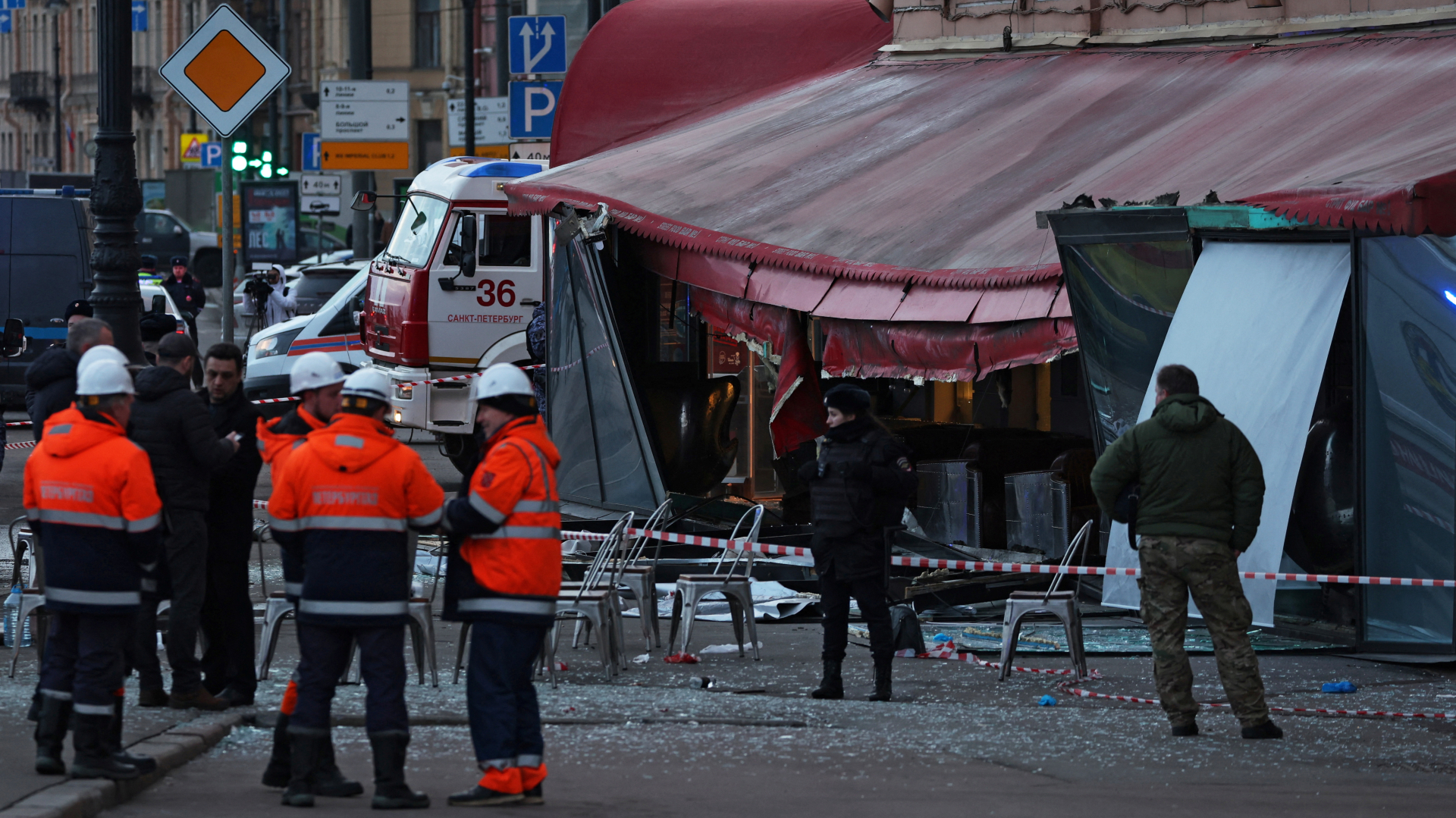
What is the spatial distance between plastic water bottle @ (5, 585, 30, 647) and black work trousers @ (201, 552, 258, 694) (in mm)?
1220

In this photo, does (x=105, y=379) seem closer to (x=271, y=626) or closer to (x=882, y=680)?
(x=271, y=626)

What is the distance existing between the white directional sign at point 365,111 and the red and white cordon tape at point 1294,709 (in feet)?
78.3

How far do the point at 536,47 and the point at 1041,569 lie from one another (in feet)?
54.8

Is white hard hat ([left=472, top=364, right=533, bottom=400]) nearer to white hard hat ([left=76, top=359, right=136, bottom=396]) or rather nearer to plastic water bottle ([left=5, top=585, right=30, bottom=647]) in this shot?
white hard hat ([left=76, top=359, right=136, bottom=396])

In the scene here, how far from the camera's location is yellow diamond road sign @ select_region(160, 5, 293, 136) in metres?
12.5

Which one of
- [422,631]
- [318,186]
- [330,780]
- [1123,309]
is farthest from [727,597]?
[318,186]

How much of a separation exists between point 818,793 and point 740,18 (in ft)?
37.6

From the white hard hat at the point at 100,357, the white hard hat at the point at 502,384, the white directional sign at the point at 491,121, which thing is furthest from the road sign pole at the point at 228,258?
the white directional sign at the point at 491,121

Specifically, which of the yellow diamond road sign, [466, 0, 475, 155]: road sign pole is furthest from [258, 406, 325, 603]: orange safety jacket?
[466, 0, 475, 155]: road sign pole

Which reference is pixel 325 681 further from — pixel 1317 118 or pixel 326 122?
pixel 326 122

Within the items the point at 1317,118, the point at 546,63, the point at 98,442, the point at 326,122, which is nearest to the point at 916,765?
the point at 98,442

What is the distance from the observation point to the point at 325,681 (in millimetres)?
6895

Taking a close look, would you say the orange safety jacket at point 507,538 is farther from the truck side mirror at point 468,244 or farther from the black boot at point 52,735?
the truck side mirror at point 468,244

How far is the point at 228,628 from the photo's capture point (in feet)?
28.7
